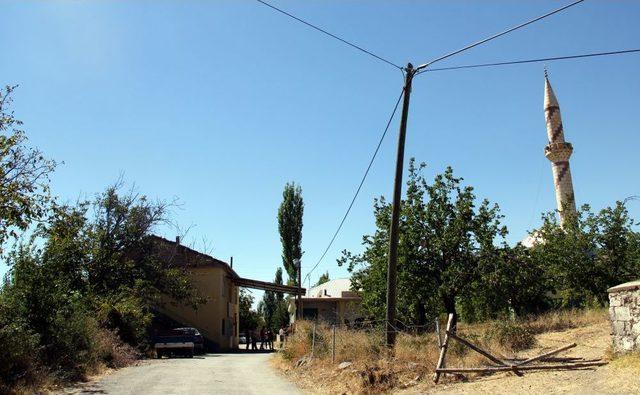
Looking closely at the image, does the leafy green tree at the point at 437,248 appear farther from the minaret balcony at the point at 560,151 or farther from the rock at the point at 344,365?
the minaret balcony at the point at 560,151

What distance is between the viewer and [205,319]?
4206 cm

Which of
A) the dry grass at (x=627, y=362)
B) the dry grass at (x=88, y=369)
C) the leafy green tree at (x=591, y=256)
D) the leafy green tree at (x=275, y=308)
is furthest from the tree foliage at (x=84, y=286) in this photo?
the leafy green tree at (x=275, y=308)

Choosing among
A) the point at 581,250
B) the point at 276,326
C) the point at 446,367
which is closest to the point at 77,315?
the point at 446,367

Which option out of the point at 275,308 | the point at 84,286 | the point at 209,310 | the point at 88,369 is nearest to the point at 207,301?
the point at 209,310

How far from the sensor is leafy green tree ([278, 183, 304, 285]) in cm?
5597

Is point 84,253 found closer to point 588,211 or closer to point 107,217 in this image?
point 107,217

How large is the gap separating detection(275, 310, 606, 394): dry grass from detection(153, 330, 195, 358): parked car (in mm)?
10103

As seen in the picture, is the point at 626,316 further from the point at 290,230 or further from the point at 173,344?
the point at 290,230

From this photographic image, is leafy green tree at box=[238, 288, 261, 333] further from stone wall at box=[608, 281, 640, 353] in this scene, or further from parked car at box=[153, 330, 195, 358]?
stone wall at box=[608, 281, 640, 353]

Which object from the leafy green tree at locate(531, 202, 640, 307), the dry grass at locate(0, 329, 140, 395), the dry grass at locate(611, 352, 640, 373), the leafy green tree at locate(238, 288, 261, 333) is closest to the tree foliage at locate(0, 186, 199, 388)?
the dry grass at locate(0, 329, 140, 395)

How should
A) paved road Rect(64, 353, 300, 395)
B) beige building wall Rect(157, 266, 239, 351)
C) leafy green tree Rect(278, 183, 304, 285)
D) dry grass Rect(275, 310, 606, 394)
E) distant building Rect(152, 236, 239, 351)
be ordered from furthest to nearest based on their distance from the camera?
leafy green tree Rect(278, 183, 304, 285)
beige building wall Rect(157, 266, 239, 351)
distant building Rect(152, 236, 239, 351)
paved road Rect(64, 353, 300, 395)
dry grass Rect(275, 310, 606, 394)

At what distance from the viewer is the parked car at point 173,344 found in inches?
1137

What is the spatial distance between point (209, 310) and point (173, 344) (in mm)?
13158

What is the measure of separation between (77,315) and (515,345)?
537 inches
